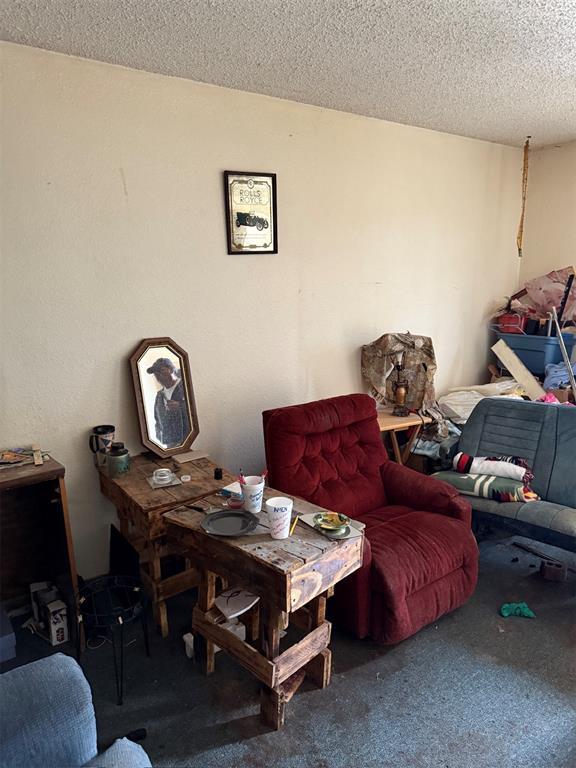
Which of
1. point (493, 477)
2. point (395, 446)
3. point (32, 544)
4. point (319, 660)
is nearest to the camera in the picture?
point (319, 660)

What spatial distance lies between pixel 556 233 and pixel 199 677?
13.6 feet

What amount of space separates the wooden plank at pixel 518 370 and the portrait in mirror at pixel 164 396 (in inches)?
102

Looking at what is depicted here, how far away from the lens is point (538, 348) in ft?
13.3

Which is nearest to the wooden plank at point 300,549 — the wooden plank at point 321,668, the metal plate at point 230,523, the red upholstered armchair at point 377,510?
the metal plate at point 230,523

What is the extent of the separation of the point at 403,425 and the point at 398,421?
65 millimetres

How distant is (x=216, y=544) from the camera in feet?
6.01

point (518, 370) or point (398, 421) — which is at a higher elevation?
point (518, 370)

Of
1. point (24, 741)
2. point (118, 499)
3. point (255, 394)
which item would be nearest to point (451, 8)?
point (255, 394)

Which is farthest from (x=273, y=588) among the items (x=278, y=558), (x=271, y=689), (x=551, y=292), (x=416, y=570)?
(x=551, y=292)

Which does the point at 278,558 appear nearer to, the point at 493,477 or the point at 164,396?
the point at 164,396

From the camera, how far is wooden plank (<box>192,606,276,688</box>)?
1784 millimetres

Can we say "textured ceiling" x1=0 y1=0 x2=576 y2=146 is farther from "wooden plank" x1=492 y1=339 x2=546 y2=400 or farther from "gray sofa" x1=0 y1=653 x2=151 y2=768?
"gray sofa" x1=0 y1=653 x2=151 y2=768

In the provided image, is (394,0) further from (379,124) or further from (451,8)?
(379,124)

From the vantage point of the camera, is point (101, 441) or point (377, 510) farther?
point (377, 510)
